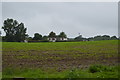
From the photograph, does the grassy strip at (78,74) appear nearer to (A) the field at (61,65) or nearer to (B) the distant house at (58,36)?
(A) the field at (61,65)

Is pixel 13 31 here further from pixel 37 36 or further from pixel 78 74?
pixel 78 74

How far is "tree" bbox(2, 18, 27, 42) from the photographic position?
79.8 m

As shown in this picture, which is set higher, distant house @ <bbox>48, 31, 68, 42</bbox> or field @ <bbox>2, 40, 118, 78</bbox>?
distant house @ <bbox>48, 31, 68, 42</bbox>

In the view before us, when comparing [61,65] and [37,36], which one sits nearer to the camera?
[61,65]

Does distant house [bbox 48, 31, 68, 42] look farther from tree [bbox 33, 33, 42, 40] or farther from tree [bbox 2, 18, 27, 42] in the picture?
tree [bbox 2, 18, 27, 42]

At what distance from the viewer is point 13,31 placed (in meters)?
84.4

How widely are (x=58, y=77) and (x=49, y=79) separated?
377mm

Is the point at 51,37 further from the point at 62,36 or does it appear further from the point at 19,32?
the point at 19,32

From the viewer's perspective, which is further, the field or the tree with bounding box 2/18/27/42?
the tree with bounding box 2/18/27/42

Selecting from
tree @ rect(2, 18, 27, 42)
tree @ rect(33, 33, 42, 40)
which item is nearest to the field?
tree @ rect(2, 18, 27, 42)

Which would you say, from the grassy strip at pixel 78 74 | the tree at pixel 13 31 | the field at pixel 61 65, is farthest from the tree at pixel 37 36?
the grassy strip at pixel 78 74

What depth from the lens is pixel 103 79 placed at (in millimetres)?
6246

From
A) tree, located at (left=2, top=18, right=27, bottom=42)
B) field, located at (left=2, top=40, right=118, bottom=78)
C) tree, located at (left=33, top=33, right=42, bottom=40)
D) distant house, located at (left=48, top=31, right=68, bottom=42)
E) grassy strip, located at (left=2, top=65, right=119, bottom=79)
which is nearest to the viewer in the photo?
grassy strip, located at (left=2, top=65, right=119, bottom=79)

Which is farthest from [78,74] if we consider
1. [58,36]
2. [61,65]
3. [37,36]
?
[58,36]
